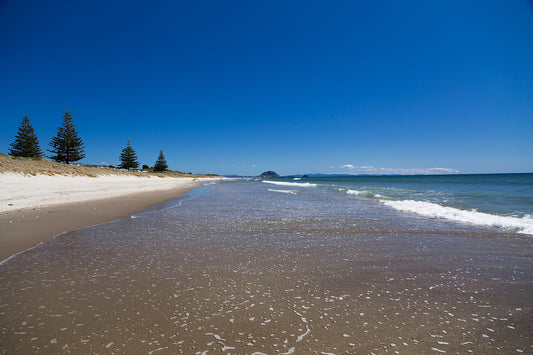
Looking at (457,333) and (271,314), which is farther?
(271,314)

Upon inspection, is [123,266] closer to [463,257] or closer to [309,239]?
[309,239]

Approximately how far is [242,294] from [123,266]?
10.1ft

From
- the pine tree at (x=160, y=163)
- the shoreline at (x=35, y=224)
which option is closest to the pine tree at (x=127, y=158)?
the pine tree at (x=160, y=163)

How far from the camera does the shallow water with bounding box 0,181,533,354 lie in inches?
114

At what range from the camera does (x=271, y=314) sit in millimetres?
3439

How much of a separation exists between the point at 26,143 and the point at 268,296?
7659 centimetres

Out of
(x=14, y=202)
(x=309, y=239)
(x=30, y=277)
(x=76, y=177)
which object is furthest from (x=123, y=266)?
A: (x=76, y=177)

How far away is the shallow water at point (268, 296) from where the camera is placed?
289cm

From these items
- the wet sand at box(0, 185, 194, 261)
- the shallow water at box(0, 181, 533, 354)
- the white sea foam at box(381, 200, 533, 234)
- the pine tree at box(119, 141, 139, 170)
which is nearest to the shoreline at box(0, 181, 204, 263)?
the wet sand at box(0, 185, 194, 261)

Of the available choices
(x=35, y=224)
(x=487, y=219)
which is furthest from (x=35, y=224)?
(x=487, y=219)

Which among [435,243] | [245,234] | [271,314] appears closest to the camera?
[271,314]

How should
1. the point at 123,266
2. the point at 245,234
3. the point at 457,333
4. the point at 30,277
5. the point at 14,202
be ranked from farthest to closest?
the point at 14,202
the point at 245,234
the point at 123,266
the point at 30,277
the point at 457,333

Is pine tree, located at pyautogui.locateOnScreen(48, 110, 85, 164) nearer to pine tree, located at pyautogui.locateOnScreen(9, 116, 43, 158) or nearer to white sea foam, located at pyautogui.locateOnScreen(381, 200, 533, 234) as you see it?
pine tree, located at pyautogui.locateOnScreen(9, 116, 43, 158)

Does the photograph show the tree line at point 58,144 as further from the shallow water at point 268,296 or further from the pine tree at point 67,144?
the shallow water at point 268,296
